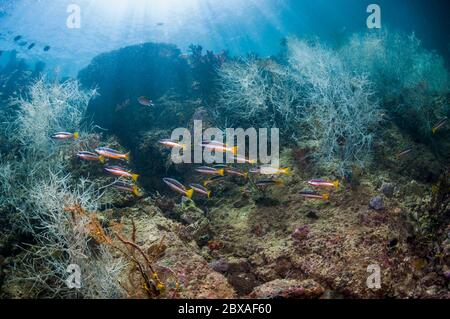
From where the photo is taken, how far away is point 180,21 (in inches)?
1395

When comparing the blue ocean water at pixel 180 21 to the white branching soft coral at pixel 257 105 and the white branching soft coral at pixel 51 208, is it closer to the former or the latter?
the white branching soft coral at pixel 257 105

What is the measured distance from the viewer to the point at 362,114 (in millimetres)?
7754

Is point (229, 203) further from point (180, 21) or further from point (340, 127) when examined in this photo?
point (180, 21)

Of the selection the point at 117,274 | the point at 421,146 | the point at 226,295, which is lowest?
the point at 226,295

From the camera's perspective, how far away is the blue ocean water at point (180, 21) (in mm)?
25375

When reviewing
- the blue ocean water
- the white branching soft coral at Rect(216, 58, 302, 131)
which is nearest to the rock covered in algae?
the white branching soft coral at Rect(216, 58, 302, 131)

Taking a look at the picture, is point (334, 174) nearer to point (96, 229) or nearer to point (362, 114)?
point (362, 114)

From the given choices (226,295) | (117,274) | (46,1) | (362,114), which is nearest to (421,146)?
(362,114)

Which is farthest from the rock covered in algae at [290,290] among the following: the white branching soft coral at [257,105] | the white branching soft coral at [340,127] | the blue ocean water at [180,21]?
the blue ocean water at [180,21]

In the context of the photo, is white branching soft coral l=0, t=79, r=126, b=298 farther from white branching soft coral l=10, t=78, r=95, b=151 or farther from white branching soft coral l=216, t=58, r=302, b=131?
white branching soft coral l=216, t=58, r=302, b=131

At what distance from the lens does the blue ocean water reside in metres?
25.4

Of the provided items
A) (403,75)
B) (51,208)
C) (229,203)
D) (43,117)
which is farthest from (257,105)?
(403,75)

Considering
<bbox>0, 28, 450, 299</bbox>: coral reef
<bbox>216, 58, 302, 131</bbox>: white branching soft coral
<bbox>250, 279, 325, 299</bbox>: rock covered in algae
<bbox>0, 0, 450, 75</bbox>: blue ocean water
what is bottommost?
<bbox>250, 279, 325, 299</bbox>: rock covered in algae

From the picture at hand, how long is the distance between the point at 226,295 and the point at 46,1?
2791cm
